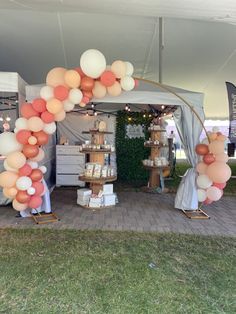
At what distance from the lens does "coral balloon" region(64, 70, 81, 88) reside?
354cm

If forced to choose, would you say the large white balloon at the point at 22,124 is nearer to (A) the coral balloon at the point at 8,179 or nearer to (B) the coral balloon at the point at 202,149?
(A) the coral balloon at the point at 8,179

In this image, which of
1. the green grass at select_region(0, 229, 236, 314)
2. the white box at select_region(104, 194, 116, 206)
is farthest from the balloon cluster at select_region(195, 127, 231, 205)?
the white box at select_region(104, 194, 116, 206)

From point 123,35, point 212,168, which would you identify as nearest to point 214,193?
point 212,168

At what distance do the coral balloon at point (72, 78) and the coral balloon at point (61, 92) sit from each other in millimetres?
86

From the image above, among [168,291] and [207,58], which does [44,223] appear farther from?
[207,58]

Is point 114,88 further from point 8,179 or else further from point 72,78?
point 8,179

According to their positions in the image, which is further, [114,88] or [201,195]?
[201,195]

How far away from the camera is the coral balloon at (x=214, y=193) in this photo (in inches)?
177

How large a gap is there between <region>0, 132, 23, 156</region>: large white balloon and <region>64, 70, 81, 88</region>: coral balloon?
1050 mm

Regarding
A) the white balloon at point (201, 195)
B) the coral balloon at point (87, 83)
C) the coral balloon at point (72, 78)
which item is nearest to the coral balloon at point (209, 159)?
the white balloon at point (201, 195)

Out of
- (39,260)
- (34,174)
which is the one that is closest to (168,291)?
(39,260)

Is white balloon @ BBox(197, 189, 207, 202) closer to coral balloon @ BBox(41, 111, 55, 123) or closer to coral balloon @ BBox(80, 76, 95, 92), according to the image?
coral balloon @ BBox(80, 76, 95, 92)

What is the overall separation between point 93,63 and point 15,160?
63.6 inches

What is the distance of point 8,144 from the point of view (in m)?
3.71
